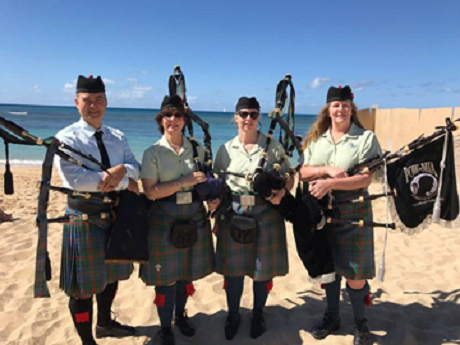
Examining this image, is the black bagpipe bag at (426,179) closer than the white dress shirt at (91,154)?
No

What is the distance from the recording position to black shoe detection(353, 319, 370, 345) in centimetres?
236

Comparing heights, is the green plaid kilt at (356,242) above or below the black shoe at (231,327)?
above

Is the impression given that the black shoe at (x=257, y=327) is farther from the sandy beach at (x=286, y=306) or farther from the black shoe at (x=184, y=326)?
the black shoe at (x=184, y=326)

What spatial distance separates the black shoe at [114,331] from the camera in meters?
2.55

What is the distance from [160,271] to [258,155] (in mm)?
999

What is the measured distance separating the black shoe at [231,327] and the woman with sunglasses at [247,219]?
0.02 m

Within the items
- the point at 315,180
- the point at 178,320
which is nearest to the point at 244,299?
the point at 178,320

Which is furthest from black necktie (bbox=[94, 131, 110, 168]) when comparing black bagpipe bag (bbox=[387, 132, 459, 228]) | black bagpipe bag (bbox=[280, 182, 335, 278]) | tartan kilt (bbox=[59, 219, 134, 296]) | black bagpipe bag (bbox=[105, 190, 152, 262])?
black bagpipe bag (bbox=[387, 132, 459, 228])

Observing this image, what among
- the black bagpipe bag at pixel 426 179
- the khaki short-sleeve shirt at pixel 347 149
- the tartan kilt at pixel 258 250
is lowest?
the tartan kilt at pixel 258 250

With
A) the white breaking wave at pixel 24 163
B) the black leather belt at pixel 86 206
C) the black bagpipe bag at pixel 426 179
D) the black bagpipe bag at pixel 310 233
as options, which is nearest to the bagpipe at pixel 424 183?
the black bagpipe bag at pixel 426 179

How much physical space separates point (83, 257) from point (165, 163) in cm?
75

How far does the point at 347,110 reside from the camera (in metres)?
2.29

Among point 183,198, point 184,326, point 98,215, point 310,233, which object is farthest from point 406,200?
point 98,215

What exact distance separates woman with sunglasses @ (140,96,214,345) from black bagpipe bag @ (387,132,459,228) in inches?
52.9
